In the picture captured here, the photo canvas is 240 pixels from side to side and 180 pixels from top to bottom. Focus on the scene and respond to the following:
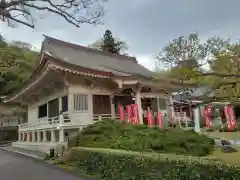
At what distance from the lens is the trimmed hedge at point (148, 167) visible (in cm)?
589

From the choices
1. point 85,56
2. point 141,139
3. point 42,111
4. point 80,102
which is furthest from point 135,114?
point 85,56

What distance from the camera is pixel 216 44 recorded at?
7.23 metres

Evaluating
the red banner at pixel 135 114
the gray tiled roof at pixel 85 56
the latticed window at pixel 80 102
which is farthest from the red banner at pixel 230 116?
the gray tiled roof at pixel 85 56

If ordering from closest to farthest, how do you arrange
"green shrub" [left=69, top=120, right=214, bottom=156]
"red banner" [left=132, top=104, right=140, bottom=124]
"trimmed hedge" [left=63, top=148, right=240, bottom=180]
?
"trimmed hedge" [left=63, top=148, right=240, bottom=180] → "green shrub" [left=69, top=120, right=214, bottom=156] → "red banner" [left=132, top=104, right=140, bottom=124]

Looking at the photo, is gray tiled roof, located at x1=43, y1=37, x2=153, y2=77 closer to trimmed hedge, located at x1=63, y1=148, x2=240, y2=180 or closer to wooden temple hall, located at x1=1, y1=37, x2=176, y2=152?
wooden temple hall, located at x1=1, y1=37, x2=176, y2=152

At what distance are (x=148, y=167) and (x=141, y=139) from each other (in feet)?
11.2

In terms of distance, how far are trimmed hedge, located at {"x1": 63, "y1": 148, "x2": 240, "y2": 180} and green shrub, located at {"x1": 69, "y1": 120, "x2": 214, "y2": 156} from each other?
1.29 meters

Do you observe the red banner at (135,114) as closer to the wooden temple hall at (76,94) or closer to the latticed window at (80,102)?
the wooden temple hall at (76,94)

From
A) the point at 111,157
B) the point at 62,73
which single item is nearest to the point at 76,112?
the point at 62,73

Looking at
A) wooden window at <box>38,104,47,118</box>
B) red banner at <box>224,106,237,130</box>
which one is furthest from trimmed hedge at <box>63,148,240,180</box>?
wooden window at <box>38,104,47,118</box>

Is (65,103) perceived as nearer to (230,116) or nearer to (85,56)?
(85,56)

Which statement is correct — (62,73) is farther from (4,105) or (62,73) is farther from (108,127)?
(4,105)

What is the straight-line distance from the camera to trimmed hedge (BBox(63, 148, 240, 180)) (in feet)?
19.3

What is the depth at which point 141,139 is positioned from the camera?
36.0 ft
